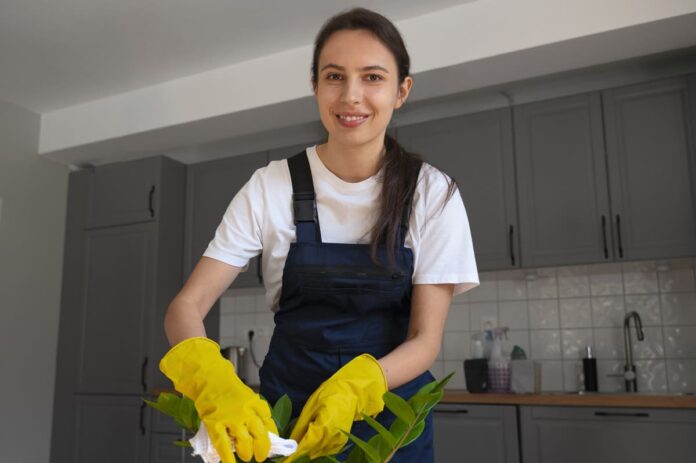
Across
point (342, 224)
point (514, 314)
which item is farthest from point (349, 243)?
point (514, 314)

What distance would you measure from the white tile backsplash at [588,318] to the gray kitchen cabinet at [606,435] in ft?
1.75

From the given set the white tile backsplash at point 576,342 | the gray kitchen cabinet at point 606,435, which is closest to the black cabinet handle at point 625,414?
the gray kitchen cabinet at point 606,435

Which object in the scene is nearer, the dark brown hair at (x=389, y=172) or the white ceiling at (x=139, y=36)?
the dark brown hair at (x=389, y=172)

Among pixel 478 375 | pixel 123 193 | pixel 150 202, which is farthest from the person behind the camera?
pixel 123 193

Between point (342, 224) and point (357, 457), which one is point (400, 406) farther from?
point (342, 224)

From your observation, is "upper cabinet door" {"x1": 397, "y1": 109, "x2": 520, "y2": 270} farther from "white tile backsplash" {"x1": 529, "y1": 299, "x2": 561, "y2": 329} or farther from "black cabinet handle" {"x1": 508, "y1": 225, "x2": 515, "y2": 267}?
"white tile backsplash" {"x1": 529, "y1": 299, "x2": 561, "y2": 329}

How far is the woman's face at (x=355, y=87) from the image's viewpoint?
3.64 ft

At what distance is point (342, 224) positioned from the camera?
120 centimetres

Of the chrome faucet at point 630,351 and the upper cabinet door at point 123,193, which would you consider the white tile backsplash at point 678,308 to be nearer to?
the chrome faucet at point 630,351

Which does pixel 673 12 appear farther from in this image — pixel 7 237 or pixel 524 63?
pixel 7 237

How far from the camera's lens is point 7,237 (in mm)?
3846

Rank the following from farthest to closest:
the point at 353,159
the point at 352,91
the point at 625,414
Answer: the point at 625,414 < the point at 353,159 < the point at 352,91

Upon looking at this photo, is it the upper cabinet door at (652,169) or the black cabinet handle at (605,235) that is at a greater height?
the upper cabinet door at (652,169)

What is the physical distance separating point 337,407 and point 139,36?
9.39ft
